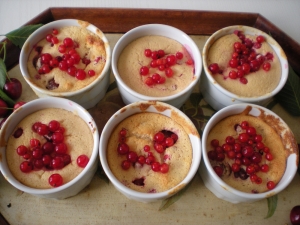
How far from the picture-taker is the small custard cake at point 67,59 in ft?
4.60

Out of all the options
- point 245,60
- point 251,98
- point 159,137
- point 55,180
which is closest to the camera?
point 55,180

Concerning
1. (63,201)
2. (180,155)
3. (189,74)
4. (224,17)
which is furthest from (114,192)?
(224,17)

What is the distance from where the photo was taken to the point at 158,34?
61.2 inches

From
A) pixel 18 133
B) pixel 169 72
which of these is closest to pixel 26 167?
pixel 18 133

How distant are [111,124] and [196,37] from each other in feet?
2.52

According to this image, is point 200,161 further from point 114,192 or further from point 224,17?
point 224,17

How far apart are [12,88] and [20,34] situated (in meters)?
0.29

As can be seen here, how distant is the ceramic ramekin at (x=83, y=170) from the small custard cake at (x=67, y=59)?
0.29ft

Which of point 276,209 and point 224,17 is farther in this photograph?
point 224,17

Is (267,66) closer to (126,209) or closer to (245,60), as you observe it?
(245,60)

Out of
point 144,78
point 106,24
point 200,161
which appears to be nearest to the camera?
point 200,161

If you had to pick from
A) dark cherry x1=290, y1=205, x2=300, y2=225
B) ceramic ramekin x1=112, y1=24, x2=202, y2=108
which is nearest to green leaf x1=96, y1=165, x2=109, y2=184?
ceramic ramekin x1=112, y1=24, x2=202, y2=108

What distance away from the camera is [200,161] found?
1270 millimetres

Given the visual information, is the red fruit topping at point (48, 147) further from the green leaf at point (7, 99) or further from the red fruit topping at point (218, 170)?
the red fruit topping at point (218, 170)
